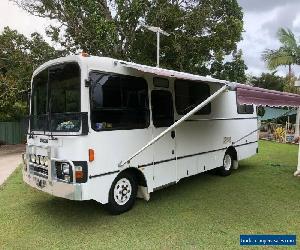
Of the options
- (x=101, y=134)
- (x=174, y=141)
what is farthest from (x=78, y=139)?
(x=174, y=141)

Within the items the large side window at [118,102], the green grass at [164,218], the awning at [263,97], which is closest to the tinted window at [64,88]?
the large side window at [118,102]

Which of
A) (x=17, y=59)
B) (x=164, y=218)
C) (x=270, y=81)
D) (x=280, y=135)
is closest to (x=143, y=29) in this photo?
(x=17, y=59)

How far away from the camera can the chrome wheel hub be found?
6780 mm

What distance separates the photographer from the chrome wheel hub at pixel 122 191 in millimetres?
6780

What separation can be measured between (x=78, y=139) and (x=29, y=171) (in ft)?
5.69

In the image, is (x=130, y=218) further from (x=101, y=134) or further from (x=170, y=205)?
(x=101, y=134)

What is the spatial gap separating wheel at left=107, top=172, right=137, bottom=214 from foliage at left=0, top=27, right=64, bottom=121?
14.0 metres

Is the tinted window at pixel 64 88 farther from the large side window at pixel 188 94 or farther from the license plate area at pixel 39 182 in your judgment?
the large side window at pixel 188 94

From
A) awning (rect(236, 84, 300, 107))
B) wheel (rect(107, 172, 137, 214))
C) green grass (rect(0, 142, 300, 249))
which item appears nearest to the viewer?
green grass (rect(0, 142, 300, 249))

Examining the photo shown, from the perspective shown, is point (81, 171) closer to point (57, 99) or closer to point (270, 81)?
point (57, 99)

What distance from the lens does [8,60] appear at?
21.8m

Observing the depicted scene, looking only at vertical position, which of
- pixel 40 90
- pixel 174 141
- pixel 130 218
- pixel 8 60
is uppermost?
pixel 8 60

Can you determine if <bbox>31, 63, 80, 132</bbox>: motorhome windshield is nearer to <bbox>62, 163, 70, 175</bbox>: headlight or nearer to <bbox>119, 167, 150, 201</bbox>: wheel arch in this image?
<bbox>62, 163, 70, 175</bbox>: headlight

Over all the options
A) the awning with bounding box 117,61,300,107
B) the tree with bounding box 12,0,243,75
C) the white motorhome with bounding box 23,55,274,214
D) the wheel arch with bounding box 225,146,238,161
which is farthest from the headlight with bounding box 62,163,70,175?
the tree with bounding box 12,0,243,75
